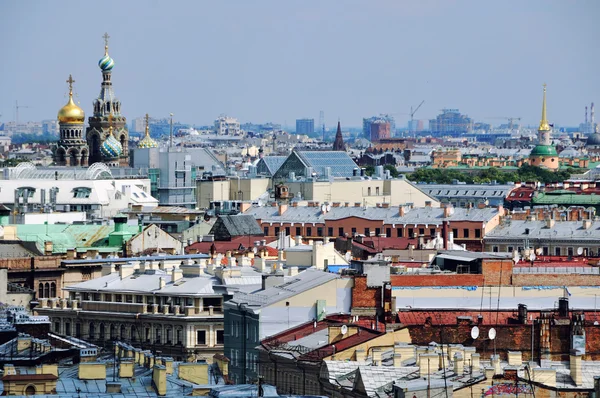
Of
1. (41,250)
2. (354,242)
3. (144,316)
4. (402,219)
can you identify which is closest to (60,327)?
(144,316)

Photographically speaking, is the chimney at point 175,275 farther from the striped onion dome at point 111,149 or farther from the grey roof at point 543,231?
the striped onion dome at point 111,149

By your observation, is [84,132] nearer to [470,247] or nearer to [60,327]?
[470,247]

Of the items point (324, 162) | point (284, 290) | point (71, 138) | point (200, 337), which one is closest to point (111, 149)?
point (71, 138)

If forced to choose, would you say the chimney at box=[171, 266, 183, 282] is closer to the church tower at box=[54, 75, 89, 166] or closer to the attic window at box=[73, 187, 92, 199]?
the attic window at box=[73, 187, 92, 199]

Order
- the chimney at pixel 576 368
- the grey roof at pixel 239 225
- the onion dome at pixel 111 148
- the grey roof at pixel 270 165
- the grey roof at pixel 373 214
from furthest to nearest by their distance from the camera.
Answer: the onion dome at pixel 111 148, the grey roof at pixel 270 165, the grey roof at pixel 373 214, the grey roof at pixel 239 225, the chimney at pixel 576 368

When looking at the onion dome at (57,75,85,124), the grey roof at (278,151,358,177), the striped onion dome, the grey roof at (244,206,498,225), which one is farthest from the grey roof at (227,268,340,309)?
the onion dome at (57,75,85,124)

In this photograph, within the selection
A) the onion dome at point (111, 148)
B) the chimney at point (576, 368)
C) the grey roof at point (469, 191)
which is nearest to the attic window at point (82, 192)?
the grey roof at point (469, 191)

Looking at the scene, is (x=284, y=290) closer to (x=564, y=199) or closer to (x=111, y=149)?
(x=564, y=199)
